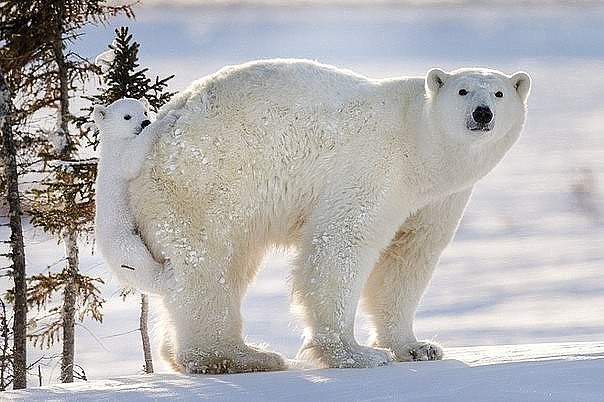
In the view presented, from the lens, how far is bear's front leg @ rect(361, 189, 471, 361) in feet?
23.1

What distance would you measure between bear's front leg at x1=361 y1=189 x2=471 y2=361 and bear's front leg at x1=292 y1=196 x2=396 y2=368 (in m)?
0.64

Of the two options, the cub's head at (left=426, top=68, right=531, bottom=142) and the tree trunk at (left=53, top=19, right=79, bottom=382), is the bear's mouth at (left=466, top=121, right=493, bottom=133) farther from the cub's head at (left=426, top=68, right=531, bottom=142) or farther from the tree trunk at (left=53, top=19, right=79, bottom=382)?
the tree trunk at (left=53, top=19, right=79, bottom=382)

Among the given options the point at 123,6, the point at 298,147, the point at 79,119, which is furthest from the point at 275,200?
the point at 123,6

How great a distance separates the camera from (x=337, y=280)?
247 inches

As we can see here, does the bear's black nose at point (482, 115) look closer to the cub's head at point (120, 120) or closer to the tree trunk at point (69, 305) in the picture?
the cub's head at point (120, 120)

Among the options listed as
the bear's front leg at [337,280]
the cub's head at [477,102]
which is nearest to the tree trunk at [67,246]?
the bear's front leg at [337,280]

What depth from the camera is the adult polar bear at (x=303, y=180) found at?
6234 mm

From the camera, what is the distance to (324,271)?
6.29 m

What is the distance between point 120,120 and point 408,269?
241 centimetres

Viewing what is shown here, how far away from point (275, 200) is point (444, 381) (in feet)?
6.73

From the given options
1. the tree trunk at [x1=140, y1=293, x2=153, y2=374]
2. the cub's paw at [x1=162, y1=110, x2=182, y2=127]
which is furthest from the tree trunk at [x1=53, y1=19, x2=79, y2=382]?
the cub's paw at [x1=162, y1=110, x2=182, y2=127]

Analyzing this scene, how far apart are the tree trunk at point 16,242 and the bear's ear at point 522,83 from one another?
458cm

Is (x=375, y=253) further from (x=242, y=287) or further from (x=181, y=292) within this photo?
(x=181, y=292)

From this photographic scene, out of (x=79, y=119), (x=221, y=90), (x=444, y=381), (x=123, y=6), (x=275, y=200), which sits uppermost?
(x=123, y=6)
